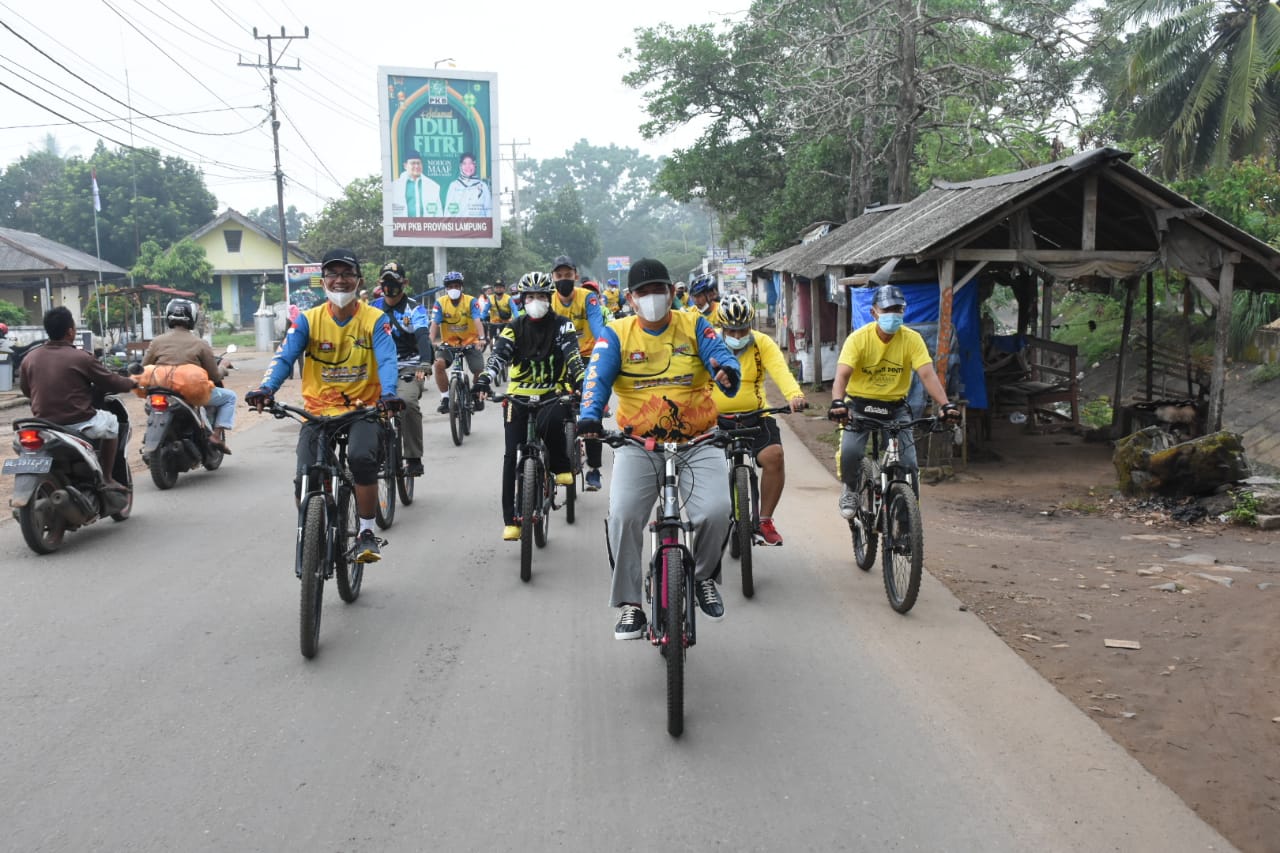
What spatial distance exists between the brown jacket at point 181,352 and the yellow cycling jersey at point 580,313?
3280 millimetres

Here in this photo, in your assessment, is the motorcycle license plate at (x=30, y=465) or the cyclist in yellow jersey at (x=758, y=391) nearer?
the cyclist in yellow jersey at (x=758, y=391)

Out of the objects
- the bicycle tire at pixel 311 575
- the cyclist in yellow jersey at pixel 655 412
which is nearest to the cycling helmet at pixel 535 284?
the cyclist in yellow jersey at pixel 655 412

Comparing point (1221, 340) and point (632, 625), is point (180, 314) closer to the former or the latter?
point (632, 625)

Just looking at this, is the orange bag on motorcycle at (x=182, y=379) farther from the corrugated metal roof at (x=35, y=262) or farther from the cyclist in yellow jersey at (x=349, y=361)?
the corrugated metal roof at (x=35, y=262)

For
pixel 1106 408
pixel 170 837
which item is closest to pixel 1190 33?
pixel 1106 408

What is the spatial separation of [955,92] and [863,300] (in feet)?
17.7

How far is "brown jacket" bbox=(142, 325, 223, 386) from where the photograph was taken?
32.2 feet

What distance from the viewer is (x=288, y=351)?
5957mm

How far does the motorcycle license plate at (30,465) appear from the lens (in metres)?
7.20

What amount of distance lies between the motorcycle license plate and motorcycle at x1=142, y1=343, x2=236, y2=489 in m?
2.10

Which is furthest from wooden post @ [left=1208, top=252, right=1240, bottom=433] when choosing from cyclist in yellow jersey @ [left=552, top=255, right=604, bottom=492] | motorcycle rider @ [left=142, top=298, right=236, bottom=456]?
motorcycle rider @ [left=142, top=298, right=236, bottom=456]

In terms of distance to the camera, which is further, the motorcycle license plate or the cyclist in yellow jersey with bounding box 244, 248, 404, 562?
the motorcycle license plate

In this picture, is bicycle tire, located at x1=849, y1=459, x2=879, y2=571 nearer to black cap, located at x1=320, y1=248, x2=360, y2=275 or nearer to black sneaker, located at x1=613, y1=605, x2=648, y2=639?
black sneaker, located at x1=613, y1=605, x2=648, y2=639

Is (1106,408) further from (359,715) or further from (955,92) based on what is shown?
(359,715)
